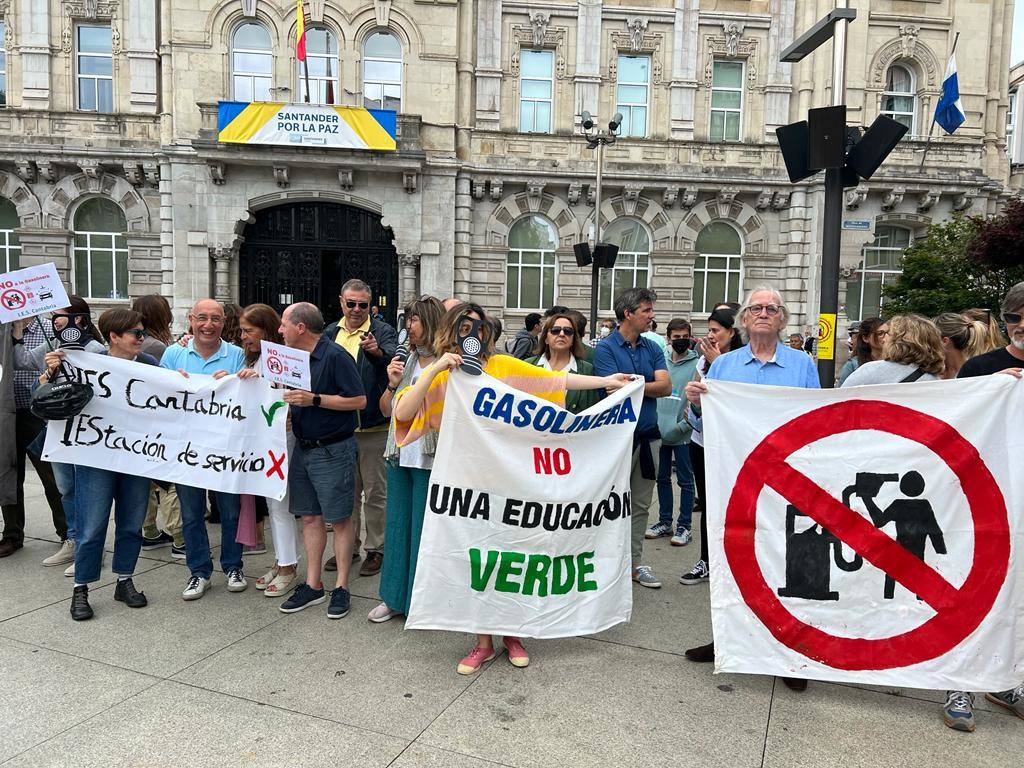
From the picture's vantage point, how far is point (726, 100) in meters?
20.3

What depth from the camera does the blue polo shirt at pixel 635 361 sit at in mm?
4652

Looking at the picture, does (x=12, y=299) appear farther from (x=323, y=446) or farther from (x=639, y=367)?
(x=639, y=367)

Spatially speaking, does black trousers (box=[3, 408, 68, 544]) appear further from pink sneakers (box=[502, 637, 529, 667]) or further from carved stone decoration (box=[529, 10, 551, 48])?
carved stone decoration (box=[529, 10, 551, 48])

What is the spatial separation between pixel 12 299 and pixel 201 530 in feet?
6.71

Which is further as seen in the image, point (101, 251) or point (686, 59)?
point (686, 59)

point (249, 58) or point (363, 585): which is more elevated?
point (249, 58)

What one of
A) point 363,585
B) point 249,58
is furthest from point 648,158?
point 363,585

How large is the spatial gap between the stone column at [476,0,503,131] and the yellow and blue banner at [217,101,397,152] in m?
2.89

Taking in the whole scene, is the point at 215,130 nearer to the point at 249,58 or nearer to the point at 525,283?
the point at 249,58

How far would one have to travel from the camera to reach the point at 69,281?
18953 mm

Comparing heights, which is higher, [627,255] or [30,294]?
[627,255]

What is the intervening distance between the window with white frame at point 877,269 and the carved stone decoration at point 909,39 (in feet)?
16.7

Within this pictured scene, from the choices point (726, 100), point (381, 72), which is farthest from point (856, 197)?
point (381, 72)

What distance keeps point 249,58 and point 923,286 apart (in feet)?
59.9
